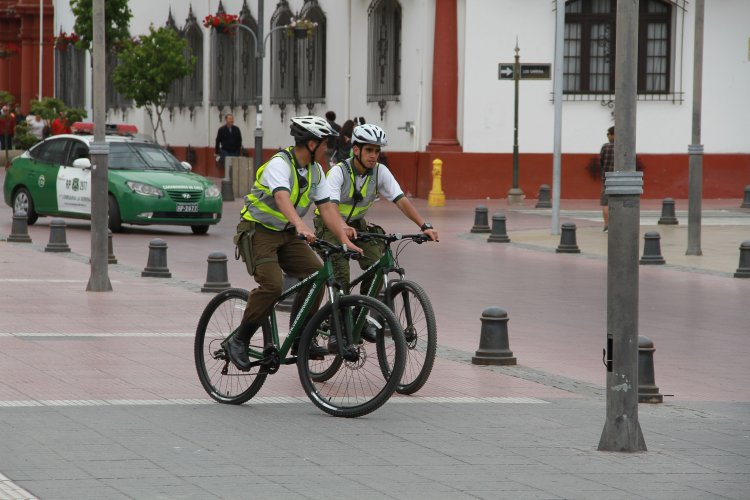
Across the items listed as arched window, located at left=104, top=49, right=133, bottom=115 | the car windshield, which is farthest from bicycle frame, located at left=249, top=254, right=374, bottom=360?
arched window, located at left=104, top=49, right=133, bottom=115

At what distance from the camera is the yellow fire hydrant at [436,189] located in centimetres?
3272

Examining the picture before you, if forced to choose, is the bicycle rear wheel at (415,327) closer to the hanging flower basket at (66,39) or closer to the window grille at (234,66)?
the window grille at (234,66)

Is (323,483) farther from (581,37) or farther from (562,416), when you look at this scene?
(581,37)

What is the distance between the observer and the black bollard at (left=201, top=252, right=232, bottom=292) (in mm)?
16000

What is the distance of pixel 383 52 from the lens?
36.7 m

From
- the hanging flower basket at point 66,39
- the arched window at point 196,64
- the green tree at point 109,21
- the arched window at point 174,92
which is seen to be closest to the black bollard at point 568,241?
the green tree at point 109,21

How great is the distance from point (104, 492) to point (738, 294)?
11077mm

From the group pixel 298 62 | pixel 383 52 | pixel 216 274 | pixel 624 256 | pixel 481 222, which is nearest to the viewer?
pixel 624 256

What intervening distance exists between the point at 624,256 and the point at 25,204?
1925 centimetres

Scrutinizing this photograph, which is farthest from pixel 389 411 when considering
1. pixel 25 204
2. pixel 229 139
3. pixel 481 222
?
pixel 229 139

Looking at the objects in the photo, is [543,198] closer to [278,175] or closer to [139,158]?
[139,158]

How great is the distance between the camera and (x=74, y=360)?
11102mm

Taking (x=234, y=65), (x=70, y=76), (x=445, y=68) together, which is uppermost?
(x=70, y=76)

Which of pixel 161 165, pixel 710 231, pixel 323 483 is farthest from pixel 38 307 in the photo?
pixel 710 231
